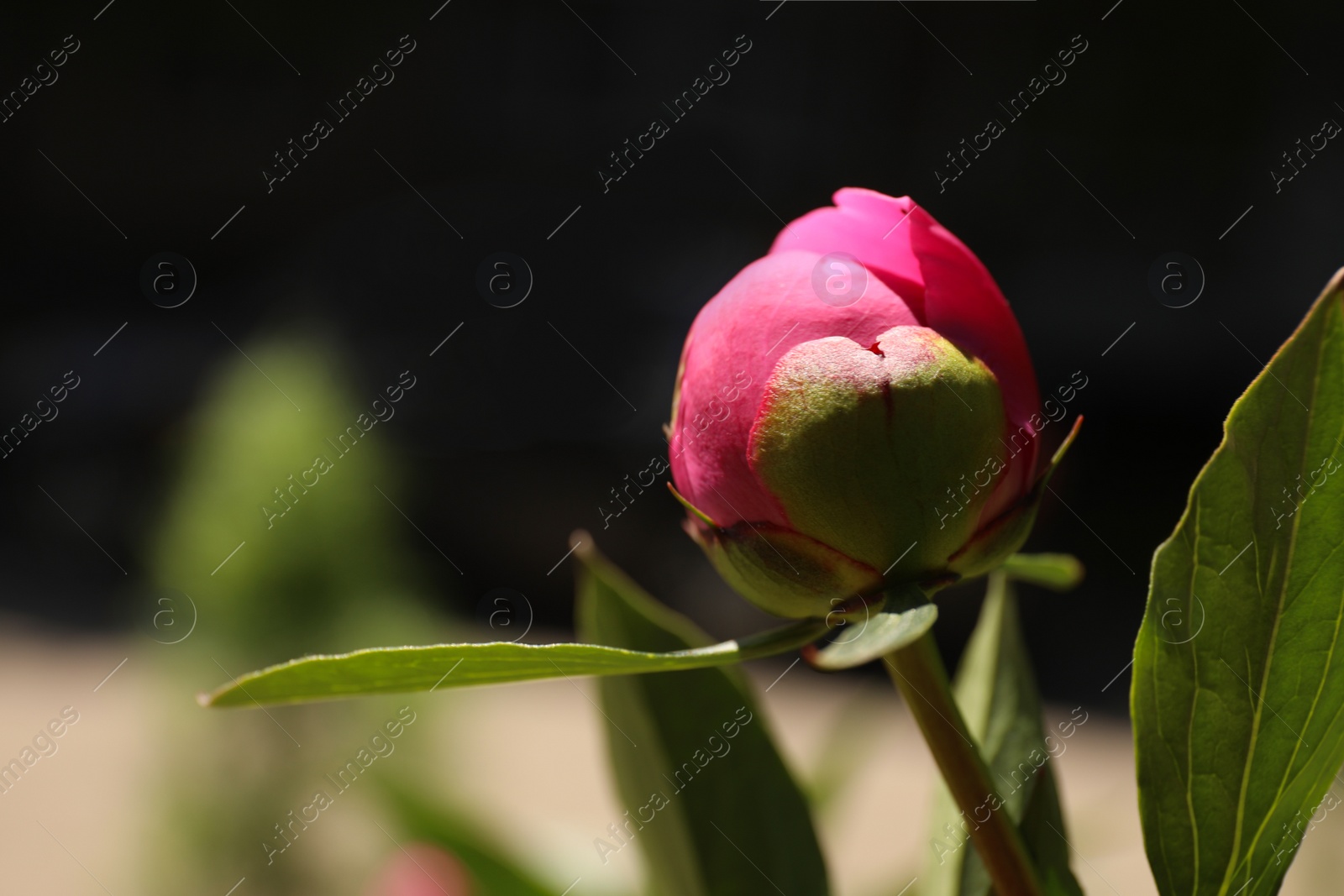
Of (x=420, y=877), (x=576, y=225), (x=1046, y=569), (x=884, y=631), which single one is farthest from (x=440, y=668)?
(x=576, y=225)

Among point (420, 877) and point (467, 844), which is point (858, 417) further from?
point (420, 877)

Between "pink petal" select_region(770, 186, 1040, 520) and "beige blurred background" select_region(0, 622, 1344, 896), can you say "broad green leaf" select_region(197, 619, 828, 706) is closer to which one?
"pink petal" select_region(770, 186, 1040, 520)

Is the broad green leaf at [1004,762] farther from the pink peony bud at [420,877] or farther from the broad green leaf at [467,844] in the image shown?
the pink peony bud at [420,877]

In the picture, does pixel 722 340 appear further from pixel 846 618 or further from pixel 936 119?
pixel 936 119

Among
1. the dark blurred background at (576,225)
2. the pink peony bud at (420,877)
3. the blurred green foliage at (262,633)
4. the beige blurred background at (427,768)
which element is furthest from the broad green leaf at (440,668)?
the dark blurred background at (576,225)

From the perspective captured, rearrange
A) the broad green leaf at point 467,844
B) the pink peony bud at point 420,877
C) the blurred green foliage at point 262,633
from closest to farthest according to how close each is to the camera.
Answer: the broad green leaf at point 467,844 → the pink peony bud at point 420,877 → the blurred green foliage at point 262,633

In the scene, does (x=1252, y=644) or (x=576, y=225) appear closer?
(x=1252, y=644)
